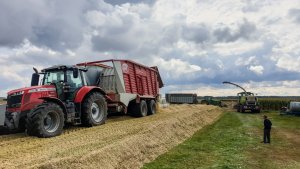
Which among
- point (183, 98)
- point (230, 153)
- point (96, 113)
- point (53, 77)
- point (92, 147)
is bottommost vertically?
point (230, 153)

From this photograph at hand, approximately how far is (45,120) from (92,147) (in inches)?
117

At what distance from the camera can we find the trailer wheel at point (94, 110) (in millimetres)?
16047

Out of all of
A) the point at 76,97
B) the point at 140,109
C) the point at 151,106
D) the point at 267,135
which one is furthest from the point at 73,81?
→ the point at 267,135

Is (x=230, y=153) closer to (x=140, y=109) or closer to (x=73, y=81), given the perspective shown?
(x=73, y=81)

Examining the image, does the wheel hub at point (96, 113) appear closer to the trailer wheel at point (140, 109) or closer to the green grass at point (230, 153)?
the green grass at point (230, 153)

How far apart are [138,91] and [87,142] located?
9365 millimetres

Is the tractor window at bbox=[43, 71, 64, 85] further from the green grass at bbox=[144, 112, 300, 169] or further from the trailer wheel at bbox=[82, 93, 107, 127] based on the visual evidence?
the green grass at bbox=[144, 112, 300, 169]

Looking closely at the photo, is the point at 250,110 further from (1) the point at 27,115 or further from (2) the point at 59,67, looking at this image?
(1) the point at 27,115

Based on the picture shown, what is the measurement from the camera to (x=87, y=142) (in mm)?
12719

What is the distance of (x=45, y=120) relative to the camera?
13.9 m

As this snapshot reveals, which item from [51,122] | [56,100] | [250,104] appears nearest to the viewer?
[51,122]

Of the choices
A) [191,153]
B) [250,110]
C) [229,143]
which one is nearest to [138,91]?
[229,143]

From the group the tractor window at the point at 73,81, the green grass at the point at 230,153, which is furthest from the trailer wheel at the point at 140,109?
Result: the tractor window at the point at 73,81

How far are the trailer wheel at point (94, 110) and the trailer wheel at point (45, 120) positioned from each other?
1.96 metres
